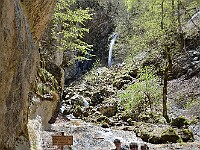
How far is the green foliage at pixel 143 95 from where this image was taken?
16859 millimetres

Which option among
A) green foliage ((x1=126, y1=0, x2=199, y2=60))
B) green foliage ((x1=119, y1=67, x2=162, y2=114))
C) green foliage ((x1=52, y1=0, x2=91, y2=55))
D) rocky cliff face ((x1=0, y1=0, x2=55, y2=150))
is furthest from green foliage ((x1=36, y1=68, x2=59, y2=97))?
green foliage ((x1=126, y1=0, x2=199, y2=60))

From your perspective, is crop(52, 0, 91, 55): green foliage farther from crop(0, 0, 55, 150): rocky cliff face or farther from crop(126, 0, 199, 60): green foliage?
crop(0, 0, 55, 150): rocky cliff face

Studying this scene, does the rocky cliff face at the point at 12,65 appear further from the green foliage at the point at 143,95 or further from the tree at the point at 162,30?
Answer: the green foliage at the point at 143,95

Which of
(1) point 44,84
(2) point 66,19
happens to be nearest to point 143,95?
(2) point 66,19

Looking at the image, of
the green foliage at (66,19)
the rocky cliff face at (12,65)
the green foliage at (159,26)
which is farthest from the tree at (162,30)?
the rocky cliff face at (12,65)

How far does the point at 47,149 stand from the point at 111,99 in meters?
13.5

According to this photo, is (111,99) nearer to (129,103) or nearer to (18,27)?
(129,103)

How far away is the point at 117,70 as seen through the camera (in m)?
28.6

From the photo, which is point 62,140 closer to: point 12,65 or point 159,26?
point 12,65

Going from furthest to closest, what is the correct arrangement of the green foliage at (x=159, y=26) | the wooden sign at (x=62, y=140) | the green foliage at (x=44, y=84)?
the green foliage at (x=159, y=26), the green foliage at (x=44, y=84), the wooden sign at (x=62, y=140)

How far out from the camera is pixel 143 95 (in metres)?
17.6

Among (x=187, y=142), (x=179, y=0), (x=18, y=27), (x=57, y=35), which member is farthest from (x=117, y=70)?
(x=18, y=27)

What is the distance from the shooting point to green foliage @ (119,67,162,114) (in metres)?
16.9

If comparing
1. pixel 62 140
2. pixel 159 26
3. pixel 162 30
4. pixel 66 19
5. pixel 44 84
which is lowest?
pixel 62 140
